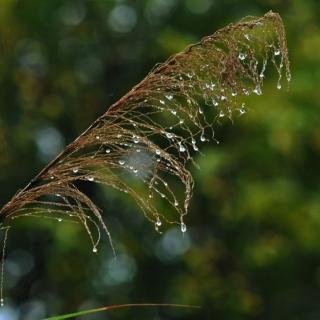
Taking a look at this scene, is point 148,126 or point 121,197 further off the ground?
point 148,126

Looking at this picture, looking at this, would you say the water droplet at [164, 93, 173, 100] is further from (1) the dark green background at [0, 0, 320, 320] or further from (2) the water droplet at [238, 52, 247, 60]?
(1) the dark green background at [0, 0, 320, 320]

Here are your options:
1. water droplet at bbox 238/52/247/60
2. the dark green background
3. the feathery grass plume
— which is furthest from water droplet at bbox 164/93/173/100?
the dark green background

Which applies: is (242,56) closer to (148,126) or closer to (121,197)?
(148,126)

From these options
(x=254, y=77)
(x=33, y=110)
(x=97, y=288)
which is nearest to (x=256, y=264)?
(x=97, y=288)

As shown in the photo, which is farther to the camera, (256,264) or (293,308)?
(293,308)

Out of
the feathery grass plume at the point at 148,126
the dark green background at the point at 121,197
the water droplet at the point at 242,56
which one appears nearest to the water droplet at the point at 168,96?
the feathery grass plume at the point at 148,126

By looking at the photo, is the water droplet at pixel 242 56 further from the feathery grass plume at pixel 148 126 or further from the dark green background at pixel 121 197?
the dark green background at pixel 121 197

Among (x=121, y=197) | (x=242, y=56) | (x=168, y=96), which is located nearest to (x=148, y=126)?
(x=168, y=96)

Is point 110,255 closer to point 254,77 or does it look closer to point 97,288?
point 97,288
